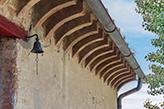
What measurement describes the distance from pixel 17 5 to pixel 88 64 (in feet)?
10.7

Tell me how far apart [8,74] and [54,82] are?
1.41 meters

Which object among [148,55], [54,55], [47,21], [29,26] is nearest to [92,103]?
[54,55]

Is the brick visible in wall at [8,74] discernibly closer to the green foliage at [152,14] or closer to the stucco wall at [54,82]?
the stucco wall at [54,82]

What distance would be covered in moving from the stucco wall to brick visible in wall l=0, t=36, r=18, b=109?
0.35ft

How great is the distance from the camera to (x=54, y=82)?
469cm

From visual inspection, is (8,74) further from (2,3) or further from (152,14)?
(152,14)

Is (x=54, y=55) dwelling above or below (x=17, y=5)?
below

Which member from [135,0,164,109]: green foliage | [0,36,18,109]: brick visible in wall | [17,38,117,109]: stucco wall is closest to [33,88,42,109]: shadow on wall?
[17,38,117,109]: stucco wall

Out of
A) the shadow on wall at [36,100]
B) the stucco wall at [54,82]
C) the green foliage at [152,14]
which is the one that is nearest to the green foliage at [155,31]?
the green foliage at [152,14]

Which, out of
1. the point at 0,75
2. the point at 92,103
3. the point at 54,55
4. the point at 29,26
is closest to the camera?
the point at 0,75

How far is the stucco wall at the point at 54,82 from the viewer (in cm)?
365

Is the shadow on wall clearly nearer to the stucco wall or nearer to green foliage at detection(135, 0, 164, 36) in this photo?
the stucco wall

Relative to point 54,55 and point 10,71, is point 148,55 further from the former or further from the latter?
point 10,71

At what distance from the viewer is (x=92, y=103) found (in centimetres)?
702
